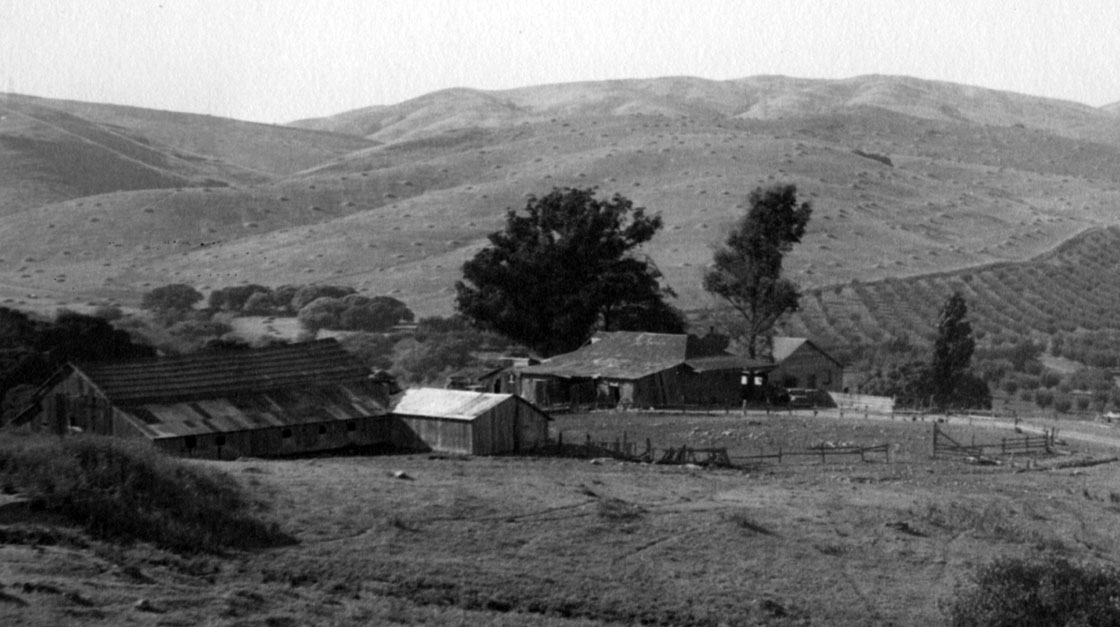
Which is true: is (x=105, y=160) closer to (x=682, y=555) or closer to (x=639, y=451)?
(x=639, y=451)

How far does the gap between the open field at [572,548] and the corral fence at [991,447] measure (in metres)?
4.54

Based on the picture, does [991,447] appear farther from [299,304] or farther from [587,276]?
[299,304]

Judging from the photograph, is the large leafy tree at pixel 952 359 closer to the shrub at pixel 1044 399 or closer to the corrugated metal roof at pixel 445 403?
the shrub at pixel 1044 399

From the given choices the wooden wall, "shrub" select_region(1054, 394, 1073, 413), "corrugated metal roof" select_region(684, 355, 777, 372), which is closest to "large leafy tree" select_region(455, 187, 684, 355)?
the wooden wall

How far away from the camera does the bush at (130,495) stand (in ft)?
83.2

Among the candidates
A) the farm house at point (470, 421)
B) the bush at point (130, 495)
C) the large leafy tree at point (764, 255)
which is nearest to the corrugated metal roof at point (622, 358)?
the large leafy tree at point (764, 255)

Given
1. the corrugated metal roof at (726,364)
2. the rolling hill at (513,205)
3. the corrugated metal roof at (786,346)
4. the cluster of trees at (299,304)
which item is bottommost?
the corrugated metal roof at (726,364)

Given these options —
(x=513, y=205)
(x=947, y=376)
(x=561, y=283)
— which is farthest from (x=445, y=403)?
(x=513, y=205)

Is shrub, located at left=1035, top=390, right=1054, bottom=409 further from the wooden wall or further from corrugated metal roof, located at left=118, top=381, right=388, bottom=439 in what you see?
corrugated metal roof, located at left=118, top=381, right=388, bottom=439

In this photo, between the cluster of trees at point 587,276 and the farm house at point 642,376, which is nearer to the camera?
the farm house at point 642,376

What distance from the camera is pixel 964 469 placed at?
42.2 metres

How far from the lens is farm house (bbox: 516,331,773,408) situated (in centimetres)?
5738

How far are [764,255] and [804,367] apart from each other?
6107 mm

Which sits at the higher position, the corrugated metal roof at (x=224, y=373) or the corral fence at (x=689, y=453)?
the corrugated metal roof at (x=224, y=373)
